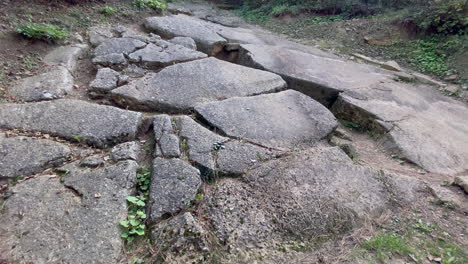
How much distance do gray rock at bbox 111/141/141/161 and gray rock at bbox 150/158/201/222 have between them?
18cm

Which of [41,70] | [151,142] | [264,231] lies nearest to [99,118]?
[151,142]

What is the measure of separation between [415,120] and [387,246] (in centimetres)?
191

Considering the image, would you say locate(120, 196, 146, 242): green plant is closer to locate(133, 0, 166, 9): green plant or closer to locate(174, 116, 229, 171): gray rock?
locate(174, 116, 229, 171): gray rock

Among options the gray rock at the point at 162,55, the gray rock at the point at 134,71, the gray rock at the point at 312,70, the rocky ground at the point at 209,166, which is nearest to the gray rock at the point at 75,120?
the rocky ground at the point at 209,166

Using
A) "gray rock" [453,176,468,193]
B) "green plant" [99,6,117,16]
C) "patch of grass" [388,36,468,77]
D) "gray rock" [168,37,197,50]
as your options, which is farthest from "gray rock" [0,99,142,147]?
"patch of grass" [388,36,468,77]

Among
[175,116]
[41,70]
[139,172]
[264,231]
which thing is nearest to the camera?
[264,231]

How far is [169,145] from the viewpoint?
198 centimetres

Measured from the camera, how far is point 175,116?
7.65 ft

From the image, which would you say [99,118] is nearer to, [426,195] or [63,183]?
[63,183]

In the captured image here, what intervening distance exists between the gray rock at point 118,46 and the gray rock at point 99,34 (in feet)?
0.32

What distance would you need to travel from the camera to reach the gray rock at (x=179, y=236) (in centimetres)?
145

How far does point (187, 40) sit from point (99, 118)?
1.90 meters

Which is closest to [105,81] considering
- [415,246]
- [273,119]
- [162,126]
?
[162,126]

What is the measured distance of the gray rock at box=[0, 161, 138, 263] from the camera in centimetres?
137
